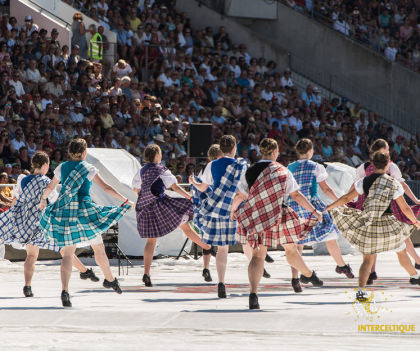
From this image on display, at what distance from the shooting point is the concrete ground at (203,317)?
7.03 m

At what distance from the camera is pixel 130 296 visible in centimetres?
1013

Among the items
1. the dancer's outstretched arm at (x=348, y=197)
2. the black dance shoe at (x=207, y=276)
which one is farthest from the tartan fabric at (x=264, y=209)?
the black dance shoe at (x=207, y=276)

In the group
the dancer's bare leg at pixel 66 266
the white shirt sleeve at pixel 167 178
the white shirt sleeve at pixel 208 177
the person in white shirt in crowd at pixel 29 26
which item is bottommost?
the dancer's bare leg at pixel 66 266

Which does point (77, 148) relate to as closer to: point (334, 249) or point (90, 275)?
point (90, 275)

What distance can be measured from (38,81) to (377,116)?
37.3 ft

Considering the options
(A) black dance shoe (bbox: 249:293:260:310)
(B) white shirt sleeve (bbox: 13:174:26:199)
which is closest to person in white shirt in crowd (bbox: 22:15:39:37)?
(B) white shirt sleeve (bbox: 13:174:26:199)

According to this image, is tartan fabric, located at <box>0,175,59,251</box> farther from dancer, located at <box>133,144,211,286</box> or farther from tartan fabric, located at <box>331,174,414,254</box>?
tartan fabric, located at <box>331,174,414,254</box>

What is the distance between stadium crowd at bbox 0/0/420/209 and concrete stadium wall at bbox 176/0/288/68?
321 millimetres

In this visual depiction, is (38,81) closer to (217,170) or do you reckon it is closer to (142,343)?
(217,170)

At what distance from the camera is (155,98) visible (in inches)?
807

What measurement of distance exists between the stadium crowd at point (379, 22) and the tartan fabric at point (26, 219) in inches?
781

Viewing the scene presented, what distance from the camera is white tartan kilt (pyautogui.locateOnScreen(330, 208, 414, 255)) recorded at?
948 cm

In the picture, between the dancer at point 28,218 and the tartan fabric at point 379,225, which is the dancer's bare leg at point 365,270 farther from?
the dancer at point 28,218

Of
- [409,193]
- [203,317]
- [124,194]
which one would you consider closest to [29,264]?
[203,317]
